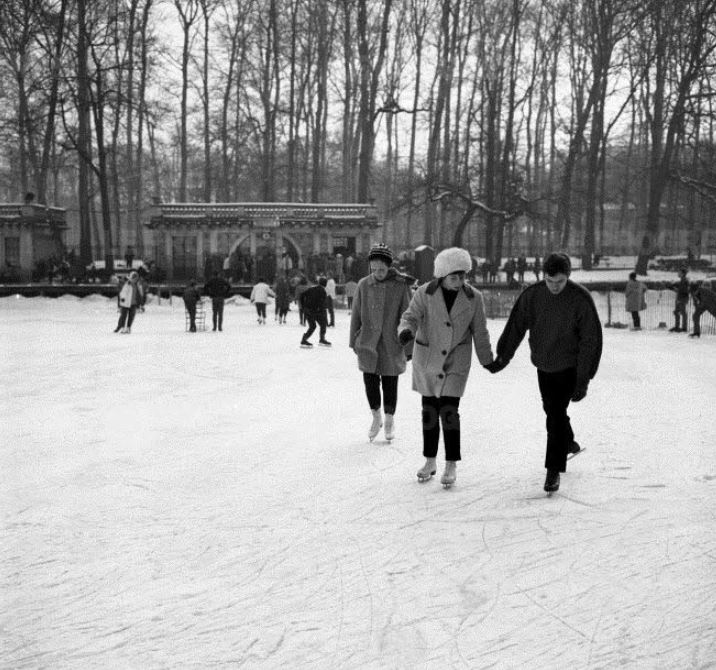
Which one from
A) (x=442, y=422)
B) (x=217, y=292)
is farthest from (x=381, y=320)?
(x=217, y=292)

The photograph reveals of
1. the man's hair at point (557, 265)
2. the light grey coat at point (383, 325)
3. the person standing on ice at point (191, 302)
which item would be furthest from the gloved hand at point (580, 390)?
the person standing on ice at point (191, 302)

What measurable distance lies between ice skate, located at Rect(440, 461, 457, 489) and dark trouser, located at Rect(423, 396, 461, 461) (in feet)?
0.13

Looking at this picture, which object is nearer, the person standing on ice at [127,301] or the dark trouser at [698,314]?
the dark trouser at [698,314]

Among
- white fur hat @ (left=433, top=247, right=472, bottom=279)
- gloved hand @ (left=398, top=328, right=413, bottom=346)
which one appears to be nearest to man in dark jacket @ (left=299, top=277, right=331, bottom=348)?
gloved hand @ (left=398, top=328, right=413, bottom=346)

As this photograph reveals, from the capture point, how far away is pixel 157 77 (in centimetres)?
4078

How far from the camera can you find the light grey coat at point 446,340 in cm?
609

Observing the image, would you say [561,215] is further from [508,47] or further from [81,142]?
[81,142]

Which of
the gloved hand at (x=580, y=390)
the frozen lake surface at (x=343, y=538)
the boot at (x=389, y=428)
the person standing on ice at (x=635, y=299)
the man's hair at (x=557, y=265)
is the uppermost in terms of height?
the man's hair at (x=557, y=265)

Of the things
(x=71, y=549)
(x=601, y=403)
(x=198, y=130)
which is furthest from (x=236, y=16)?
(x=71, y=549)

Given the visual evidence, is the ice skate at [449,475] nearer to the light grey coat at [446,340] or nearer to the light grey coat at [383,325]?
the light grey coat at [446,340]

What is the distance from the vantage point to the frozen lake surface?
3799mm

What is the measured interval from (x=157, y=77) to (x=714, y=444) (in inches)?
1460

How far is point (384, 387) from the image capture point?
25.2 ft

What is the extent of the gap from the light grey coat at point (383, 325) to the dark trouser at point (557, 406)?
5.34 ft
